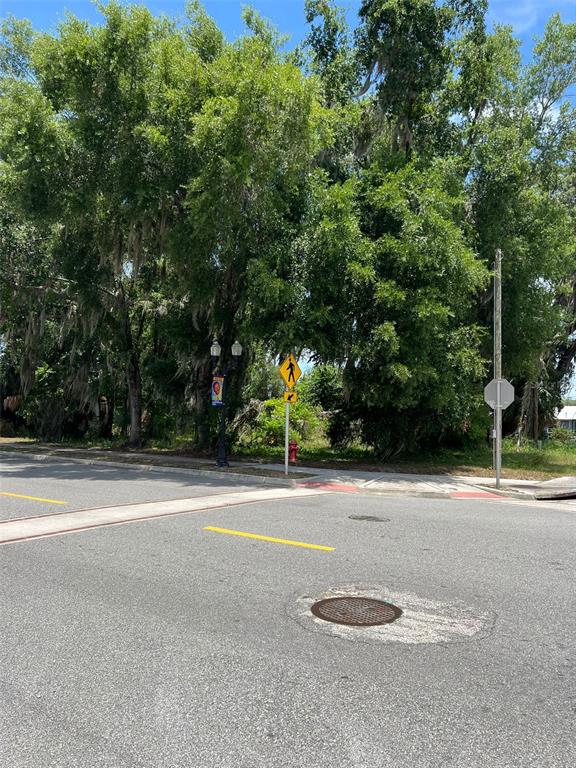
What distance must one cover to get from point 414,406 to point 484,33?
547 inches

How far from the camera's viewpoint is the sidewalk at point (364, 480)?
15.3m

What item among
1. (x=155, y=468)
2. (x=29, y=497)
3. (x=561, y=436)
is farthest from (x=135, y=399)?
(x=561, y=436)

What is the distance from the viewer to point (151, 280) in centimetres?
2623

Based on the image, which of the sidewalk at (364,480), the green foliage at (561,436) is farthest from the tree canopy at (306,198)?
the green foliage at (561,436)

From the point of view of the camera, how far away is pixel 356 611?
535 cm

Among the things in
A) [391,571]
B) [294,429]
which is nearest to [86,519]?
[391,571]

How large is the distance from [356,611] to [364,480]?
1171cm

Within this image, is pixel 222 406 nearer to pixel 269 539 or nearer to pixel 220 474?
pixel 220 474

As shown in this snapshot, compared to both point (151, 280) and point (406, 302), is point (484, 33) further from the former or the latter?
point (151, 280)

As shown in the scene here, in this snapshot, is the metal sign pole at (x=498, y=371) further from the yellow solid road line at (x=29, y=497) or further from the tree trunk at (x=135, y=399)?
the tree trunk at (x=135, y=399)

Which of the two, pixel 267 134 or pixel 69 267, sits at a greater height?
pixel 267 134

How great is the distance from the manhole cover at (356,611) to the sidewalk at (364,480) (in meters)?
9.66

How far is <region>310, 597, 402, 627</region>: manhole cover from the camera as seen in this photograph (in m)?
5.09

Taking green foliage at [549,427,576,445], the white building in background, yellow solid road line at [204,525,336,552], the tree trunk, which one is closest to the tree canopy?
the tree trunk
